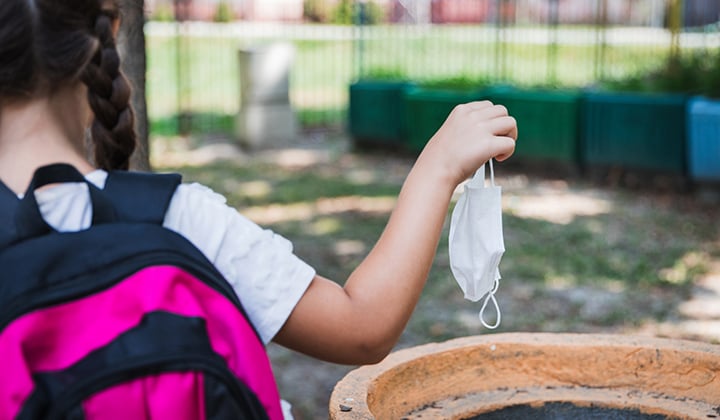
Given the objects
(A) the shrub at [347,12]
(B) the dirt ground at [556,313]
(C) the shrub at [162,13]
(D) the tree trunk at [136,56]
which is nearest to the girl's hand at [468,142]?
(D) the tree trunk at [136,56]

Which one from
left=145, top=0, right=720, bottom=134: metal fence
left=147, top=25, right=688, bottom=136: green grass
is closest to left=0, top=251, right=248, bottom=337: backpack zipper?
left=145, top=0, right=720, bottom=134: metal fence

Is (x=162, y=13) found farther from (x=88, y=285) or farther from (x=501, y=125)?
(x=88, y=285)

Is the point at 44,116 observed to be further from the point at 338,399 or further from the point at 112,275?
the point at 338,399

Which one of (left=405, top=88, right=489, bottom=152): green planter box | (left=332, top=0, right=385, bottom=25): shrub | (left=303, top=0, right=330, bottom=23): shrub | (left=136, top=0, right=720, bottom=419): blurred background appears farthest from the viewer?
(left=303, top=0, right=330, bottom=23): shrub

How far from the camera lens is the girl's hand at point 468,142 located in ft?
5.25

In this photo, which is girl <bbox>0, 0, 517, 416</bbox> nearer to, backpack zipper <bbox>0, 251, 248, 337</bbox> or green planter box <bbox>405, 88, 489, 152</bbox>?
backpack zipper <bbox>0, 251, 248, 337</bbox>

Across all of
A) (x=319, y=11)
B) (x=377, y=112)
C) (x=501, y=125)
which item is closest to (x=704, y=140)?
(x=377, y=112)

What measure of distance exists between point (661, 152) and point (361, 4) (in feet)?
15.4

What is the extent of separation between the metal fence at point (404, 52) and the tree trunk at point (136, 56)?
24.6 ft

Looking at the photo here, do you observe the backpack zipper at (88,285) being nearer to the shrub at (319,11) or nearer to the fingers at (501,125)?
the fingers at (501,125)

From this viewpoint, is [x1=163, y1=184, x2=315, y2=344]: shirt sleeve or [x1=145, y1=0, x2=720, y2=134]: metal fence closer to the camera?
[x1=163, y1=184, x2=315, y2=344]: shirt sleeve

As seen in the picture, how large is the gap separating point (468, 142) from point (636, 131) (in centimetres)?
742

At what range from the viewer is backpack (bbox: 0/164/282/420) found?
126cm

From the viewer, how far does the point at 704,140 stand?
791cm
